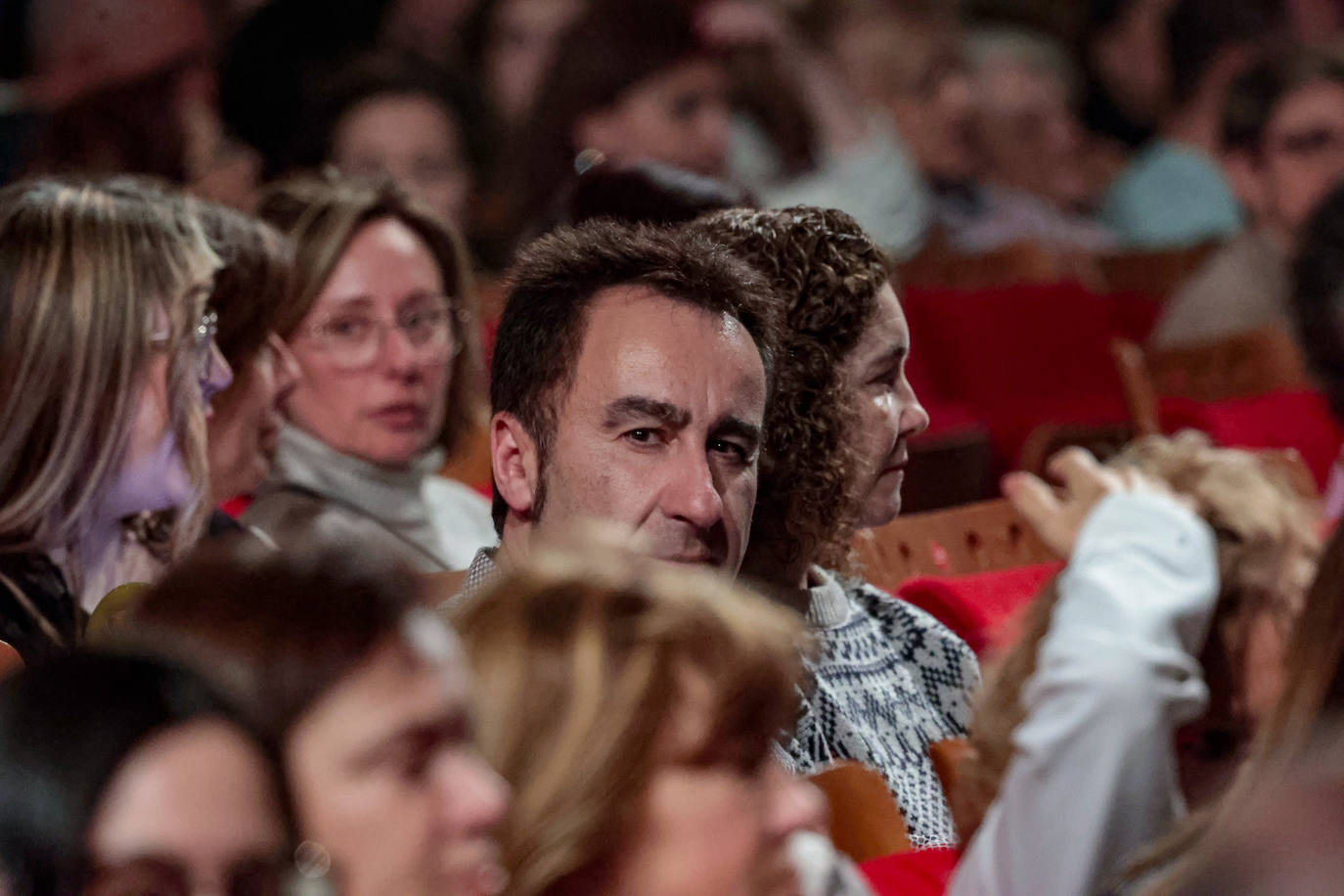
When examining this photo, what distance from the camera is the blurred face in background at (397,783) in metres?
0.92

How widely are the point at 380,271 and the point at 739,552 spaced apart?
136 cm

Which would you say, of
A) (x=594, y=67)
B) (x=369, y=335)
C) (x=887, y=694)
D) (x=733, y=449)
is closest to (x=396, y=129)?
(x=594, y=67)

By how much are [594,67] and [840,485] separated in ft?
9.50

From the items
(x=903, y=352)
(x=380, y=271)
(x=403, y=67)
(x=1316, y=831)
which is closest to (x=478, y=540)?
(x=380, y=271)

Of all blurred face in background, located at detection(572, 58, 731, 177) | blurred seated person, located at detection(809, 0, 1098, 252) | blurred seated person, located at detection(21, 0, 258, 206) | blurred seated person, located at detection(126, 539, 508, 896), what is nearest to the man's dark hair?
blurred seated person, located at detection(126, 539, 508, 896)

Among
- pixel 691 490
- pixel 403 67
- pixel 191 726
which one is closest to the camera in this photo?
pixel 191 726

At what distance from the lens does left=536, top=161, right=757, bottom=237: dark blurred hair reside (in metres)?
2.67

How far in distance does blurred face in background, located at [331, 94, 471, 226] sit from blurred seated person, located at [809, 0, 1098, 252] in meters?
2.02

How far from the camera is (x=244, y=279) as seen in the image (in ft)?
7.82

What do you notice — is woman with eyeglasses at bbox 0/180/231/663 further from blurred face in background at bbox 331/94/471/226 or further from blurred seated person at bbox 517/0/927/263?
blurred face in background at bbox 331/94/471/226

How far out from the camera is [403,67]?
460 cm

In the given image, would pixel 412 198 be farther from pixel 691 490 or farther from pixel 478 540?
pixel 691 490

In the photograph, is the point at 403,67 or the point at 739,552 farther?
the point at 403,67

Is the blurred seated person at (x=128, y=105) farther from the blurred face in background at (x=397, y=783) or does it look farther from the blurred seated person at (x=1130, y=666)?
the blurred face in background at (x=397, y=783)
